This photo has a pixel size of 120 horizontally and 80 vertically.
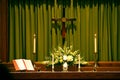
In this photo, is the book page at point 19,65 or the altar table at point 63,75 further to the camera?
the book page at point 19,65

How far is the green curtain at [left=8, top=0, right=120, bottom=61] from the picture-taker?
791 cm

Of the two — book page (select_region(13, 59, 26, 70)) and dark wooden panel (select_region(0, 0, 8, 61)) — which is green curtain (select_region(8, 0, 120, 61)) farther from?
book page (select_region(13, 59, 26, 70))

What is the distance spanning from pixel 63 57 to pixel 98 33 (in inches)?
108

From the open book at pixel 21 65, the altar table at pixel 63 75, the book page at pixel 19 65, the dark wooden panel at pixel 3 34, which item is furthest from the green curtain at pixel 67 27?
the altar table at pixel 63 75

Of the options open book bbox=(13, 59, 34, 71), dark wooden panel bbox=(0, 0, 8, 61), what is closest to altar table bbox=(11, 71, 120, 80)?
open book bbox=(13, 59, 34, 71)

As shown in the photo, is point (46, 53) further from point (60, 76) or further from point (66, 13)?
point (60, 76)

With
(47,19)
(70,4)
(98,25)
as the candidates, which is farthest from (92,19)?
(47,19)

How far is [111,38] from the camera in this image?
7.95 metres

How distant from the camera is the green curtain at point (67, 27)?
7.91 metres

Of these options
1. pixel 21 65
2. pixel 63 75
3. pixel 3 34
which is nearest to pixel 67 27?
pixel 3 34

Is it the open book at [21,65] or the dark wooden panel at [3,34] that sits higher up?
the dark wooden panel at [3,34]

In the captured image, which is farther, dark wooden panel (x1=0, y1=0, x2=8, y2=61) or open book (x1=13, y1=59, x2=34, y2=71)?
dark wooden panel (x1=0, y1=0, x2=8, y2=61)

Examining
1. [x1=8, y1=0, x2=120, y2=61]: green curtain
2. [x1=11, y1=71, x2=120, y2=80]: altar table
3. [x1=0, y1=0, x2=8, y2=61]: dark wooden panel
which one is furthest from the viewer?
[x1=8, y1=0, x2=120, y2=61]: green curtain

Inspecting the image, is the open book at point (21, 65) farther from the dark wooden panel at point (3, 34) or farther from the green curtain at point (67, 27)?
the green curtain at point (67, 27)
